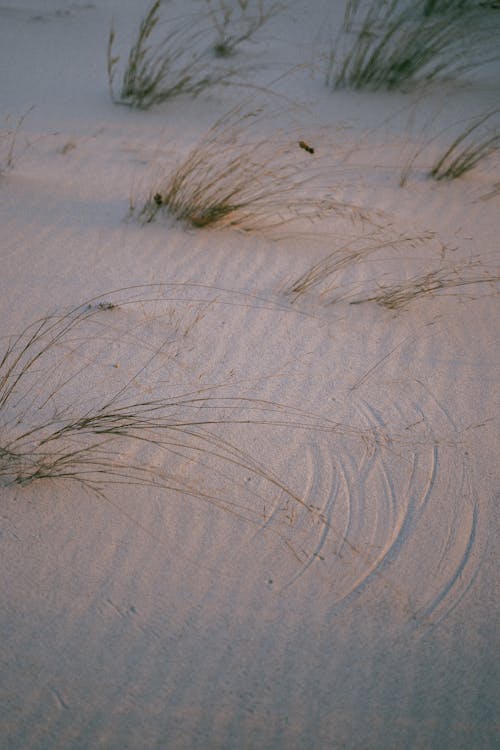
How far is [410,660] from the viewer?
1476mm

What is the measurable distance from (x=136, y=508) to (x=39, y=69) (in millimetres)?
4233

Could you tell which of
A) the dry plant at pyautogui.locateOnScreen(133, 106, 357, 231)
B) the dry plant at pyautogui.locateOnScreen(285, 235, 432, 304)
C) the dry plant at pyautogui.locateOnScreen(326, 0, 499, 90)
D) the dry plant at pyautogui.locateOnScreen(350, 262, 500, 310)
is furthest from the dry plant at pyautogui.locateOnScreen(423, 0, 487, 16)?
the dry plant at pyautogui.locateOnScreen(350, 262, 500, 310)

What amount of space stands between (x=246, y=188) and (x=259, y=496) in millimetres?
1899

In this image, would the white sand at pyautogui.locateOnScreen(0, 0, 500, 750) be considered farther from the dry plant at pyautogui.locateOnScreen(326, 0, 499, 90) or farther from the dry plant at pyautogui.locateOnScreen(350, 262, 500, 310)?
the dry plant at pyautogui.locateOnScreen(326, 0, 499, 90)

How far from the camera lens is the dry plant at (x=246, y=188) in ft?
9.44

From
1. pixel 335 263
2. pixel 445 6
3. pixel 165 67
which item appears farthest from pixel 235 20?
pixel 335 263

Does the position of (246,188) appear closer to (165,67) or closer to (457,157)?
(457,157)

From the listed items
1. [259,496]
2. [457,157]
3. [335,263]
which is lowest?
[259,496]

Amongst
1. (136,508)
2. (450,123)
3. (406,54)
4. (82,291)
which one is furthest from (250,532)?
(406,54)

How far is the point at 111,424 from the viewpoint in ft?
6.23

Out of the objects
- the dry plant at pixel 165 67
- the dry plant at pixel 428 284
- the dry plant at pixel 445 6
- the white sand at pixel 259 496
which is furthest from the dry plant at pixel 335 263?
the dry plant at pixel 445 6

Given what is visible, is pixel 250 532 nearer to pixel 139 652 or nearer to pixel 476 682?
pixel 139 652

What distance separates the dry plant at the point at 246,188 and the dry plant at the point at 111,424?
3.12ft

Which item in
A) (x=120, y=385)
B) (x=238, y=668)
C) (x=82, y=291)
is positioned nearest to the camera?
(x=238, y=668)
